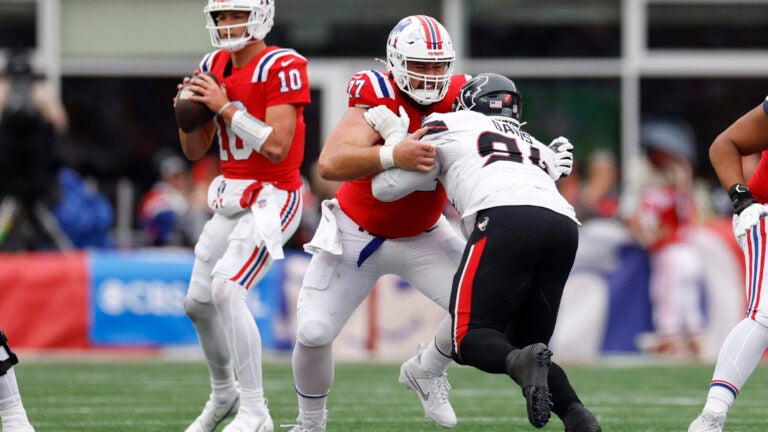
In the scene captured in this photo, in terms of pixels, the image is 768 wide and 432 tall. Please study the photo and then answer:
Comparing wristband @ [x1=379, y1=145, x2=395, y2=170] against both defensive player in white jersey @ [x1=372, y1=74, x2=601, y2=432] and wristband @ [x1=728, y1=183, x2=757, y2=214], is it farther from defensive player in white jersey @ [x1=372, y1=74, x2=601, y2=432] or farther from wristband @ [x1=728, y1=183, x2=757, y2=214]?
wristband @ [x1=728, y1=183, x2=757, y2=214]

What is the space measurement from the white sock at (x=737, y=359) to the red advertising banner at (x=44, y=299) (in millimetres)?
6687

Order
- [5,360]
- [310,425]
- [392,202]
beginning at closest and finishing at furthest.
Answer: [5,360] < [392,202] < [310,425]

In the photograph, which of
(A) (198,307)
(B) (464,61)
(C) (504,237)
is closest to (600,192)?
(B) (464,61)

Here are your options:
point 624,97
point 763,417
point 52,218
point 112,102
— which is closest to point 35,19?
point 112,102

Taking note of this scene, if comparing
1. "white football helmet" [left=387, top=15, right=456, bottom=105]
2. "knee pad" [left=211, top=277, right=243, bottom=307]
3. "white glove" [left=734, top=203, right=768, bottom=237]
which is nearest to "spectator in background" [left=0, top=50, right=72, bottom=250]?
"knee pad" [left=211, top=277, right=243, bottom=307]

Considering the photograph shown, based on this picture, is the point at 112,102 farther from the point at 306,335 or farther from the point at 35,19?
the point at 306,335

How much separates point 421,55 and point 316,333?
119cm

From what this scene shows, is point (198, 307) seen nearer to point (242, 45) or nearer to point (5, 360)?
point (5, 360)

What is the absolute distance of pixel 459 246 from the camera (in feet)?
19.4

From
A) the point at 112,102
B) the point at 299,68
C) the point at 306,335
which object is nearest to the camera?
the point at 306,335

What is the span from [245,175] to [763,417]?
9.38 feet

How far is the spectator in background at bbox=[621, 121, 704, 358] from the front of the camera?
11312 millimetres

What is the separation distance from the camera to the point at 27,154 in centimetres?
1116

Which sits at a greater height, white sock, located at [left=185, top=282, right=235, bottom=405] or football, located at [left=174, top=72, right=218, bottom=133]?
football, located at [left=174, top=72, right=218, bottom=133]
